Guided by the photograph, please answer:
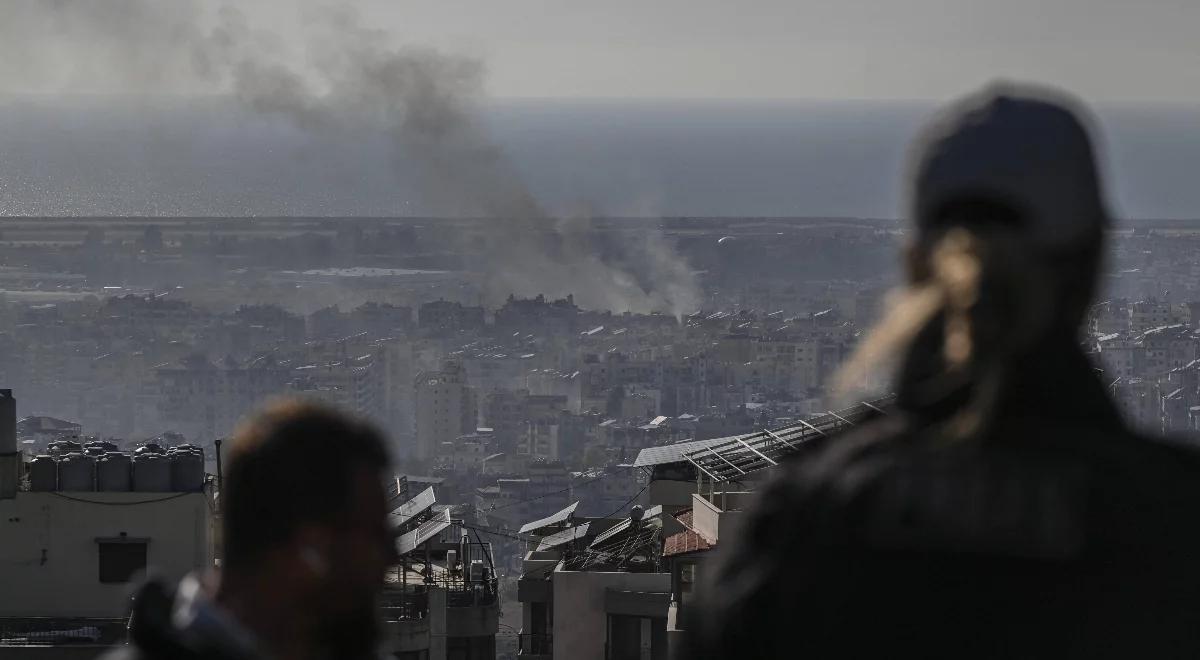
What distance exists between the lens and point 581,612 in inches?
572

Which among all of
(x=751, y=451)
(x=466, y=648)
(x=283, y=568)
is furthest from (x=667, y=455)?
(x=283, y=568)

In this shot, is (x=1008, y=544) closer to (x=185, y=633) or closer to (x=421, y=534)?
(x=185, y=633)

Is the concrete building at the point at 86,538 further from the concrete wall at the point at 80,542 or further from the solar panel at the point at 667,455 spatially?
the solar panel at the point at 667,455

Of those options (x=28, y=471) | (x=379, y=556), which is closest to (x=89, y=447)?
(x=28, y=471)

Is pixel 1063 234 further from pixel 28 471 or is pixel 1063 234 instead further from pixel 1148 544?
pixel 28 471

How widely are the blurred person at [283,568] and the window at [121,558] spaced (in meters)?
11.6

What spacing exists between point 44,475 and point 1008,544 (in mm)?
12688

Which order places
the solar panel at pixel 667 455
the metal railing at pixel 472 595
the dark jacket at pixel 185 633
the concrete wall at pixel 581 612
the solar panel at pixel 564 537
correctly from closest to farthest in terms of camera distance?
1. the dark jacket at pixel 185 633
2. the concrete wall at pixel 581 612
3. the metal railing at pixel 472 595
4. the solar panel at pixel 667 455
5. the solar panel at pixel 564 537

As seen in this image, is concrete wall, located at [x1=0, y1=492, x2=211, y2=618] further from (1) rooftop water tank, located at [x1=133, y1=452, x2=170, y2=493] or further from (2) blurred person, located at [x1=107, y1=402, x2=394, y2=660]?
(2) blurred person, located at [x1=107, y1=402, x2=394, y2=660]

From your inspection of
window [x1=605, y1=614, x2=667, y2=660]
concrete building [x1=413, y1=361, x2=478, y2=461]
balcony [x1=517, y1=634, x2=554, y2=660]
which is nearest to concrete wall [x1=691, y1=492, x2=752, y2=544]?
window [x1=605, y1=614, x2=667, y2=660]

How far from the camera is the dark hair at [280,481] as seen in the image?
4.76 feet

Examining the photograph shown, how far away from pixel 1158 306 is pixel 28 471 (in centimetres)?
6954

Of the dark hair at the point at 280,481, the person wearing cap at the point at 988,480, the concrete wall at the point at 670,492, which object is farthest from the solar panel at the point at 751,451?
the person wearing cap at the point at 988,480

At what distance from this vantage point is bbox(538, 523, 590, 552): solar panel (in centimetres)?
1750
